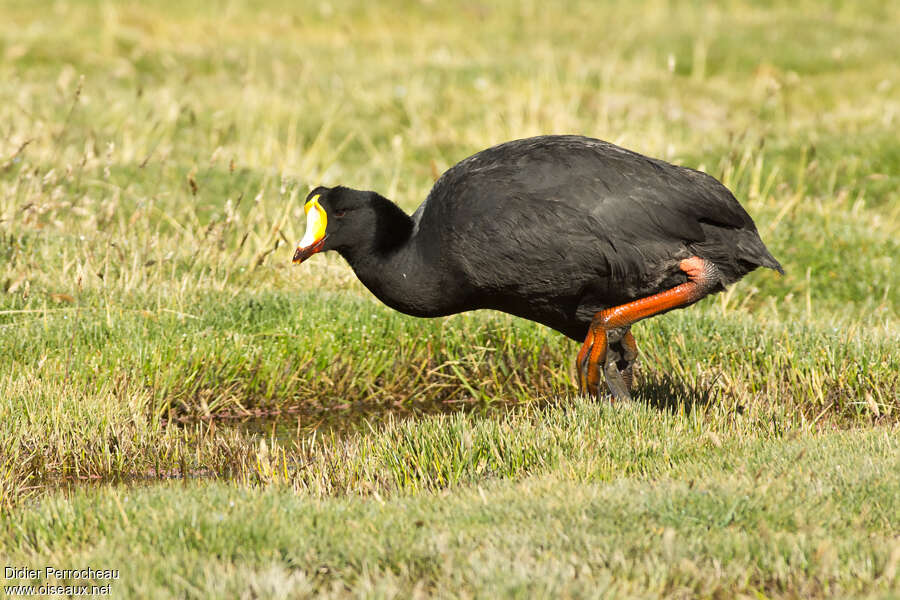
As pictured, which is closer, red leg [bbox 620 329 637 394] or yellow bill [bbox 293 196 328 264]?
yellow bill [bbox 293 196 328 264]

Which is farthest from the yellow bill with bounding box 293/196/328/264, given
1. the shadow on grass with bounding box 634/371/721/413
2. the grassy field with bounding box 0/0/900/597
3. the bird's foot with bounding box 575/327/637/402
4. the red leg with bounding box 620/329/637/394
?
the shadow on grass with bounding box 634/371/721/413

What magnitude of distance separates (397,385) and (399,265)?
139cm

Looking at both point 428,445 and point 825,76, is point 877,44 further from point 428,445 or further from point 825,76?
point 428,445

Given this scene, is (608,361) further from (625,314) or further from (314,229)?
(314,229)

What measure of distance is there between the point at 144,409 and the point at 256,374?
80 centimetres

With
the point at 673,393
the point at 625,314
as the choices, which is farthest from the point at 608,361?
the point at 673,393

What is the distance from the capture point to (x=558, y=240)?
505cm

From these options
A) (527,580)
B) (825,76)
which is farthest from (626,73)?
(527,580)

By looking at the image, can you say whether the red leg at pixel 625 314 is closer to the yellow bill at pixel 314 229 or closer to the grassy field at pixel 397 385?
the grassy field at pixel 397 385

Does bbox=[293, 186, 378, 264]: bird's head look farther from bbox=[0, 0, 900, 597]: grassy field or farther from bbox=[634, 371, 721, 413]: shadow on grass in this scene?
bbox=[634, 371, 721, 413]: shadow on grass

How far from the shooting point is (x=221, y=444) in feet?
17.3

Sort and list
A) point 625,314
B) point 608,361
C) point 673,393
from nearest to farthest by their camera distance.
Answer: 1. point 625,314
2. point 608,361
3. point 673,393

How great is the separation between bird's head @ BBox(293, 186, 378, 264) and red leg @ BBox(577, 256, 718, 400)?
4.22ft

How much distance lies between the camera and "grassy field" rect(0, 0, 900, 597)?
11.4 feet
